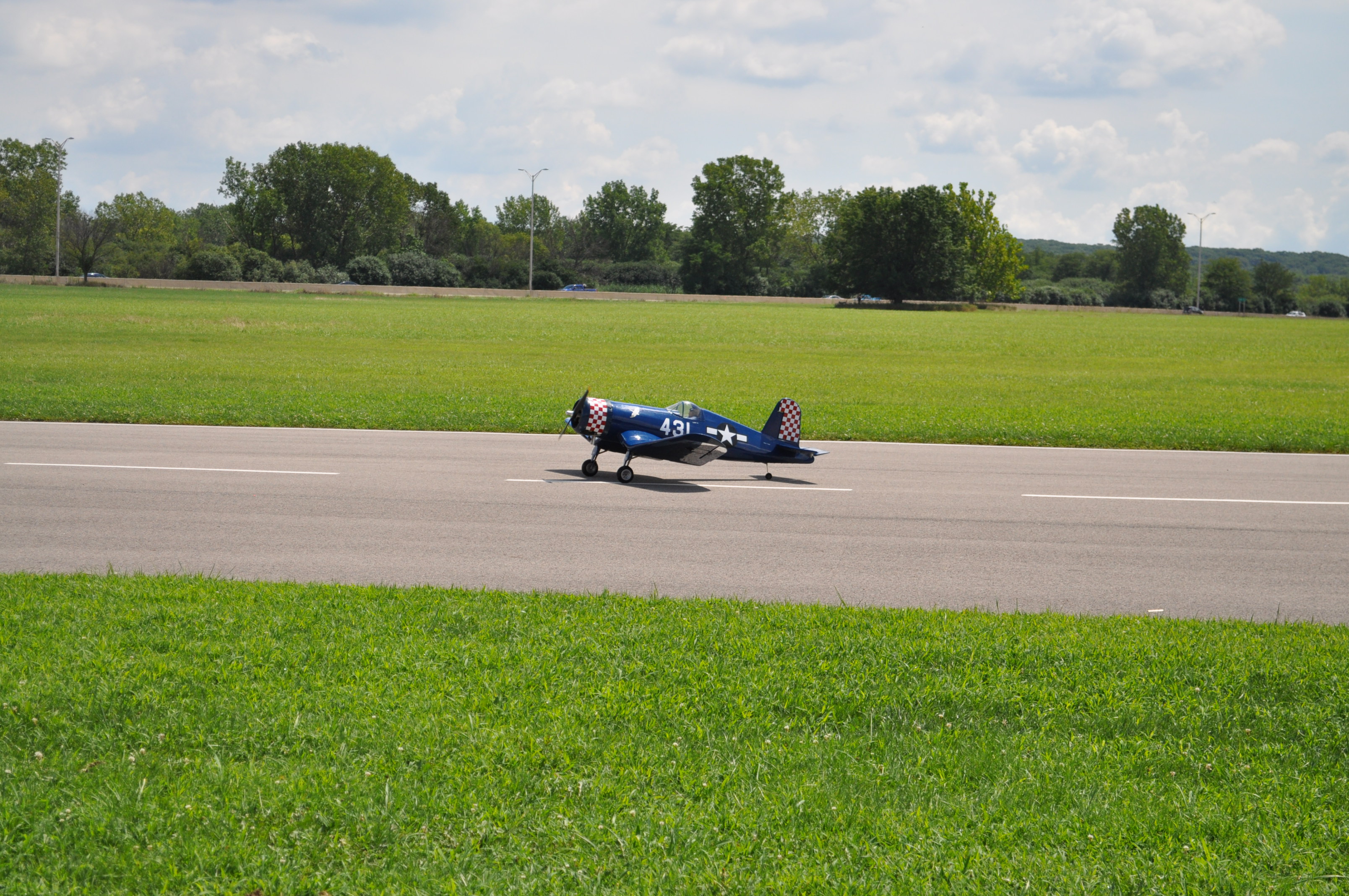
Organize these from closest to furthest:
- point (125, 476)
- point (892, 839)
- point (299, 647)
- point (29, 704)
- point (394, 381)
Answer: point (892, 839)
point (29, 704)
point (299, 647)
point (125, 476)
point (394, 381)

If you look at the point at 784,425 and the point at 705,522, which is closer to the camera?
the point at 705,522

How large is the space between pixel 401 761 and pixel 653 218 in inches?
6777

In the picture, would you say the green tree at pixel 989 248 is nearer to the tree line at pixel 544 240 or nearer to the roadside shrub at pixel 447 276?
the tree line at pixel 544 240

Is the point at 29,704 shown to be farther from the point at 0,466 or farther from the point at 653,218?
the point at 653,218

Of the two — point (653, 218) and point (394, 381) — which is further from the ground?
point (653, 218)

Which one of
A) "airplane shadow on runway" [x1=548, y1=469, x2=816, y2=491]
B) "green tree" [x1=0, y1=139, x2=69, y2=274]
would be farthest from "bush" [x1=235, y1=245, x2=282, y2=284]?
"airplane shadow on runway" [x1=548, y1=469, x2=816, y2=491]

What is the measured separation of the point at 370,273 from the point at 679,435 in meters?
107

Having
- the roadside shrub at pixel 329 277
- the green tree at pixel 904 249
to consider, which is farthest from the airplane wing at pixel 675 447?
the green tree at pixel 904 249

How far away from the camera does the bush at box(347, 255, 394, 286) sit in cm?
11400

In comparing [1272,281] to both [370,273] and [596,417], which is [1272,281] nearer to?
[370,273]

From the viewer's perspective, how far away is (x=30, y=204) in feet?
398

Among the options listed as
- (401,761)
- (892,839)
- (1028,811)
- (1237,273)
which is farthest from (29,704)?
(1237,273)

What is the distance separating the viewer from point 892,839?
4.98 m

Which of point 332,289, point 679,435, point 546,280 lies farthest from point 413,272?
point 679,435
